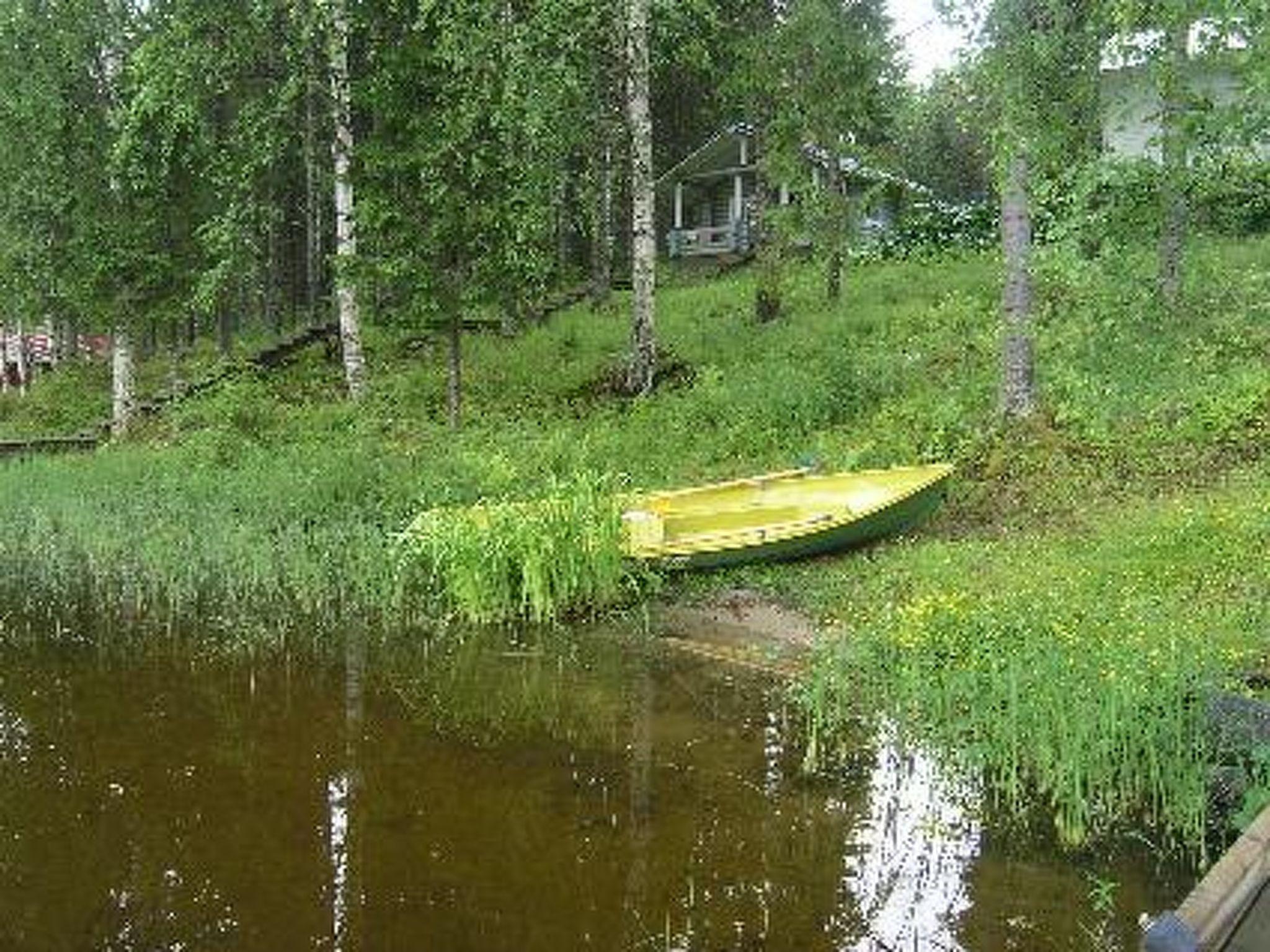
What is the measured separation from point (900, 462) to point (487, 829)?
870 cm

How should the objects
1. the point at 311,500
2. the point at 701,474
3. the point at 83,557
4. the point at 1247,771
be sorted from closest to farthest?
the point at 1247,771 < the point at 83,557 < the point at 311,500 < the point at 701,474

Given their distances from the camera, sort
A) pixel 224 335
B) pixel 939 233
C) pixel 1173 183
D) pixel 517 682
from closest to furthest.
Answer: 1. pixel 1173 183
2. pixel 517 682
3. pixel 224 335
4. pixel 939 233

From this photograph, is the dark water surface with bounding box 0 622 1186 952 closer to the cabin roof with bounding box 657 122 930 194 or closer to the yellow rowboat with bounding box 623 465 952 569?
the yellow rowboat with bounding box 623 465 952 569

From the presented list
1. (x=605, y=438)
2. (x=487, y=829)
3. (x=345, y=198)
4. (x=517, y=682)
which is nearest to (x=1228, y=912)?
(x=487, y=829)

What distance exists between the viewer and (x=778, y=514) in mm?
12961

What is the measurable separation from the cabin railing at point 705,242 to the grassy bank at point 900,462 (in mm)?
13389

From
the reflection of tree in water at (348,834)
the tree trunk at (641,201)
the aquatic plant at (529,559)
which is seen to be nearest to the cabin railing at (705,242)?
the tree trunk at (641,201)

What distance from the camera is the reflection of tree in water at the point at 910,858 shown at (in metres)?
5.73

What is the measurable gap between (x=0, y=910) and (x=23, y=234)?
19.7 meters

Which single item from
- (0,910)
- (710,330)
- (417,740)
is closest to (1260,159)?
(417,740)

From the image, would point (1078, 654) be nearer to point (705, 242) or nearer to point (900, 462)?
point (900, 462)

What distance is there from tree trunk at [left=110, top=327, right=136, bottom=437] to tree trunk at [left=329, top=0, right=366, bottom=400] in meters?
4.19

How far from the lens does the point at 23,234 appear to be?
22375 mm

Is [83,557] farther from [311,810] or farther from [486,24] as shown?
[486,24]
